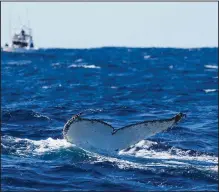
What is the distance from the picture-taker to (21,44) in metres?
121

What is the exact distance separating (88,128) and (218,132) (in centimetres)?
808

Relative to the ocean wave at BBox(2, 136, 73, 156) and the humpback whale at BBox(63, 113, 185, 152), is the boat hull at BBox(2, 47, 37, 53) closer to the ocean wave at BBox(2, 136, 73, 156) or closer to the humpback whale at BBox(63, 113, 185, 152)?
the ocean wave at BBox(2, 136, 73, 156)

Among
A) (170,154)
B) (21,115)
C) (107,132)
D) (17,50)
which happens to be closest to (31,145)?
(107,132)

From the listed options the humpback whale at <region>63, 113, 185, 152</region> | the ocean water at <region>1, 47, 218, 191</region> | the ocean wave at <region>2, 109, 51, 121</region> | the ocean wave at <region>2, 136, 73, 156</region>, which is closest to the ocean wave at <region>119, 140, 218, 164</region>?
the ocean water at <region>1, 47, 218, 191</region>

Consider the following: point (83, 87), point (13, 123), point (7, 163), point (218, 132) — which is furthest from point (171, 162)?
point (83, 87)

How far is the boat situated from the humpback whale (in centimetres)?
10868

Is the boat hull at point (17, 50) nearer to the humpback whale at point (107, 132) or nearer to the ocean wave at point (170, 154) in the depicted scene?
the ocean wave at point (170, 154)

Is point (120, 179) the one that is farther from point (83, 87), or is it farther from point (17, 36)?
point (17, 36)

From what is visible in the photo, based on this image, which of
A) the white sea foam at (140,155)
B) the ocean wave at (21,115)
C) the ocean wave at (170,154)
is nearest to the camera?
the white sea foam at (140,155)

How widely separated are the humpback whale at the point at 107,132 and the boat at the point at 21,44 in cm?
10868

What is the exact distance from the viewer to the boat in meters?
120

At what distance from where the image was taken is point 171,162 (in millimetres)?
13867

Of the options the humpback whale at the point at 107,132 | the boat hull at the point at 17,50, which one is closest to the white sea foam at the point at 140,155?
the humpback whale at the point at 107,132

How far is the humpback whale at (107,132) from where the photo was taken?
13094 mm
